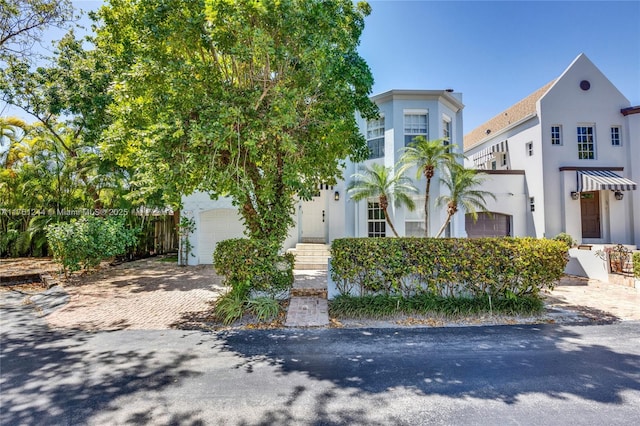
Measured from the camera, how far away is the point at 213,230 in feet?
49.9

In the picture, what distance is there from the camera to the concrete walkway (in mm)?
7020

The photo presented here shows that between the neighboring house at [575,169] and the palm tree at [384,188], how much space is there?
270 inches

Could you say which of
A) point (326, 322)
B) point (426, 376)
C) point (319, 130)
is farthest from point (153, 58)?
point (426, 376)

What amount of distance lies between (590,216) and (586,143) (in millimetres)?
4043

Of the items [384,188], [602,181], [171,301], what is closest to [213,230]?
[171,301]

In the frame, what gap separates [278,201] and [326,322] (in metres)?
3.29

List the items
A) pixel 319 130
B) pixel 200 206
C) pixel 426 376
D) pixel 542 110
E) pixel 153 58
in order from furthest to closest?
pixel 542 110, pixel 200 206, pixel 319 130, pixel 153 58, pixel 426 376

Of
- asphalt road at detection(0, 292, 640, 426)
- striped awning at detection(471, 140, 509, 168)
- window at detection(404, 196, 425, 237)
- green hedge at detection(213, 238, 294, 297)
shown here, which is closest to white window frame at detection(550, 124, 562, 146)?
striped awning at detection(471, 140, 509, 168)

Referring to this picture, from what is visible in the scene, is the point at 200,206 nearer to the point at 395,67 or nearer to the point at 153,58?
the point at 153,58

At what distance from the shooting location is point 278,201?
823cm

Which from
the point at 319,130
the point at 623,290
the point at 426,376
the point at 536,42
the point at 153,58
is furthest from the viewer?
the point at 536,42

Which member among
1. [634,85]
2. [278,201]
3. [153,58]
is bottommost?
[278,201]

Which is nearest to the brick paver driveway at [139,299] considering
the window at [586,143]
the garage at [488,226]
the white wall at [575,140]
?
the garage at [488,226]

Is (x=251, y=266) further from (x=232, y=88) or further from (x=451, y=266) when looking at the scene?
(x=451, y=266)
